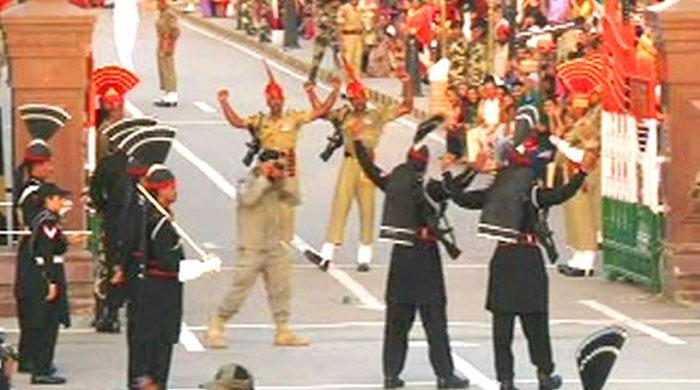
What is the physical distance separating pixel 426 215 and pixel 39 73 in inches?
191

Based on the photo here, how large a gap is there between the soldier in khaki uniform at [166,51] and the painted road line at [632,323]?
19012 millimetres

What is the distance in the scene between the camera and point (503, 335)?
776 inches

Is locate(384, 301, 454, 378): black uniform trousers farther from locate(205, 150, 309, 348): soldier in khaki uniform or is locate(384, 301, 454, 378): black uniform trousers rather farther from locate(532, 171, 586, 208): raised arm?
locate(205, 150, 309, 348): soldier in khaki uniform

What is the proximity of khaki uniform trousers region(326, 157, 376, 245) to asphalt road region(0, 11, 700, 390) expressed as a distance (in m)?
0.37

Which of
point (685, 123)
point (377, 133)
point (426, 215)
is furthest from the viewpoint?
point (377, 133)

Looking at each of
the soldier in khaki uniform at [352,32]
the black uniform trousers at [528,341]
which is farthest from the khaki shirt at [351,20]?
the black uniform trousers at [528,341]

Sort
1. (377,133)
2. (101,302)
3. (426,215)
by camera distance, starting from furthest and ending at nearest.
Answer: (377,133) → (101,302) → (426,215)

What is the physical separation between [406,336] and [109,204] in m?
3.65

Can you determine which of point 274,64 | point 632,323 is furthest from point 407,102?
point 274,64

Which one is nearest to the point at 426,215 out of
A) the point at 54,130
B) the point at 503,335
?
the point at 503,335

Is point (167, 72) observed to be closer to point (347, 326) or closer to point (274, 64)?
point (274, 64)

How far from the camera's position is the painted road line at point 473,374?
66.8 ft

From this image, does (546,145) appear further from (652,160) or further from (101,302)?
(101,302)

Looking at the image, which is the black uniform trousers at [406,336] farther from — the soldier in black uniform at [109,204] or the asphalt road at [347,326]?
the soldier in black uniform at [109,204]
